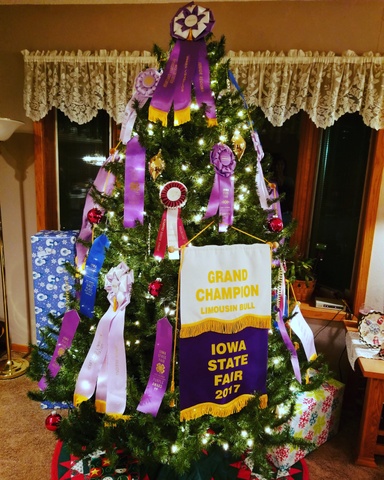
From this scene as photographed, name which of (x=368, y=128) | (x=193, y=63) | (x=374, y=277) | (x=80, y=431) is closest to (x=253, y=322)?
(x=80, y=431)

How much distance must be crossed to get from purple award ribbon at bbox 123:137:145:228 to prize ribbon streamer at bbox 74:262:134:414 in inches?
7.1

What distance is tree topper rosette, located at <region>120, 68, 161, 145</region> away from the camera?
147 cm

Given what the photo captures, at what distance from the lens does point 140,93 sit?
4.91 ft

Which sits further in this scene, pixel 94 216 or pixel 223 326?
pixel 94 216

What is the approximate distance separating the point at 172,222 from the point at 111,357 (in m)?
0.55

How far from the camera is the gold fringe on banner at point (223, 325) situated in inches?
52.9

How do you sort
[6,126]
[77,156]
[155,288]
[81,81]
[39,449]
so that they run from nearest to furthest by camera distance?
[155,288], [39,449], [6,126], [81,81], [77,156]

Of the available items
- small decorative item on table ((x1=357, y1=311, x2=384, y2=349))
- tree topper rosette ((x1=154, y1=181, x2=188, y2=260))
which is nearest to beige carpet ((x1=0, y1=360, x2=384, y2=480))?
small decorative item on table ((x1=357, y1=311, x2=384, y2=349))

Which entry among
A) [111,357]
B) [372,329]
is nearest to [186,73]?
[111,357]

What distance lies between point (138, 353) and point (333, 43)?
7.07 feet

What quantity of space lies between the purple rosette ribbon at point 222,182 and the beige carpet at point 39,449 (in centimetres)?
162

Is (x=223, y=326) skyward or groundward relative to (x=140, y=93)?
groundward

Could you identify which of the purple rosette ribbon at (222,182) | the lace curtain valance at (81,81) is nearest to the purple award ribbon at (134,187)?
the purple rosette ribbon at (222,182)

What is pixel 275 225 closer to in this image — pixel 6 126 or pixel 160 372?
pixel 160 372
